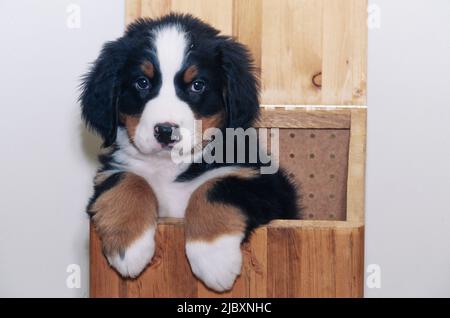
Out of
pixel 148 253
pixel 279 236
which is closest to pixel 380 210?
pixel 279 236

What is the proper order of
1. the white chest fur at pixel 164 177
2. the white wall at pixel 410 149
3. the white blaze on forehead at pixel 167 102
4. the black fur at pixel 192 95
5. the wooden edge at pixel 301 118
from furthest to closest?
the white wall at pixel 410 149, the wooden edge at pixel 301 118, the white chest fur at pixel 164 177, the black fur at pixel 192 95, the white blaze on forehead at pixel 167 102

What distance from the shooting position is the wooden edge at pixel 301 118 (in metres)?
2.58

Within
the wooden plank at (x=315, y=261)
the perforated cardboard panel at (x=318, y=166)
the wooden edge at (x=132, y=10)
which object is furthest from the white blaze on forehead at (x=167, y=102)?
the perforated cardboard panel at (x=318, y=166)

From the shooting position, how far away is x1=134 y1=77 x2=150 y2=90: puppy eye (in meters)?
2.08

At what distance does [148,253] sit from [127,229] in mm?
87

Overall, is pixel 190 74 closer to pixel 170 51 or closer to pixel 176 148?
pixel 170 51

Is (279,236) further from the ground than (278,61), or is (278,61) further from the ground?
(278,61)

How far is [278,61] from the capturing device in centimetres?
266

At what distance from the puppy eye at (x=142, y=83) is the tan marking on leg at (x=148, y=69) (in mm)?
19

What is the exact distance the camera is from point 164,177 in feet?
7.23

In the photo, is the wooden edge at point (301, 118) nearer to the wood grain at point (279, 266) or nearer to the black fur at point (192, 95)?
the black fur at point (192, 95)

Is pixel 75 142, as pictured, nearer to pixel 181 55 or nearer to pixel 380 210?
pixel 181 55

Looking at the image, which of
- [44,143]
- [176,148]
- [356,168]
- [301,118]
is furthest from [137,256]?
[44,143]

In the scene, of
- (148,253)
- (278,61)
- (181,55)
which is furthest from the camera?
(278,61)
